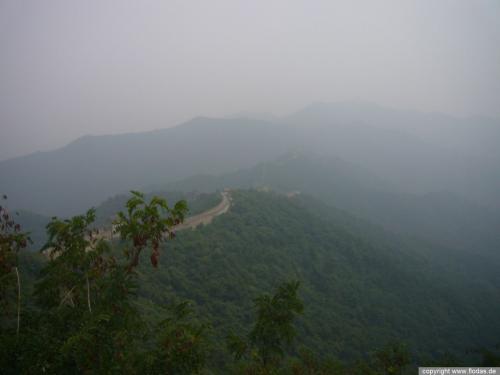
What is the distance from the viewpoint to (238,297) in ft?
124

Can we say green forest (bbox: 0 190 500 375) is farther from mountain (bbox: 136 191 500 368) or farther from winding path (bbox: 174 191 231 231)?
winding path (bbox: 174 191 231 231)

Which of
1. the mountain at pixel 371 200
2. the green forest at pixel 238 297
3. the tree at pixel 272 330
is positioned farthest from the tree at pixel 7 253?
the mountain at pixel 371 200

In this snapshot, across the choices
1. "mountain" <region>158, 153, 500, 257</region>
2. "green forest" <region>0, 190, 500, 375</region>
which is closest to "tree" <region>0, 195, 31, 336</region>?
"green forest" <region>0, 190, 500, 375</region>

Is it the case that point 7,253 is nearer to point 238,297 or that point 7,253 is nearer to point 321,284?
point 238,297

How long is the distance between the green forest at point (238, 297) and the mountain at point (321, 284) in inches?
9.8

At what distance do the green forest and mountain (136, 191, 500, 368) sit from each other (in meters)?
0.25

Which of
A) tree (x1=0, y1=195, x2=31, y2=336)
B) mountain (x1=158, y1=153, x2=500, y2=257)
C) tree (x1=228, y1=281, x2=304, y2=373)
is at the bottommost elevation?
mountain (x1=158, y1=153, x2=500, y2=257)

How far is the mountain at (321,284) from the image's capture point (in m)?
35.3

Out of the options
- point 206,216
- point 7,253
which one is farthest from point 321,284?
point 7,253

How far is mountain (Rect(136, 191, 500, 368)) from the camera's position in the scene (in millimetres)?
35344

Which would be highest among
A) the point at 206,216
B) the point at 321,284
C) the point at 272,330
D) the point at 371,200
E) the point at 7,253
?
the point at 7,253

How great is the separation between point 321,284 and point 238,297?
2291cm

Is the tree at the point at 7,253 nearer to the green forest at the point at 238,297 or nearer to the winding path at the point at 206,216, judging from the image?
the green forest at the point at 238,297

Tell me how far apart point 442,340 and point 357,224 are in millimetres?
43911
